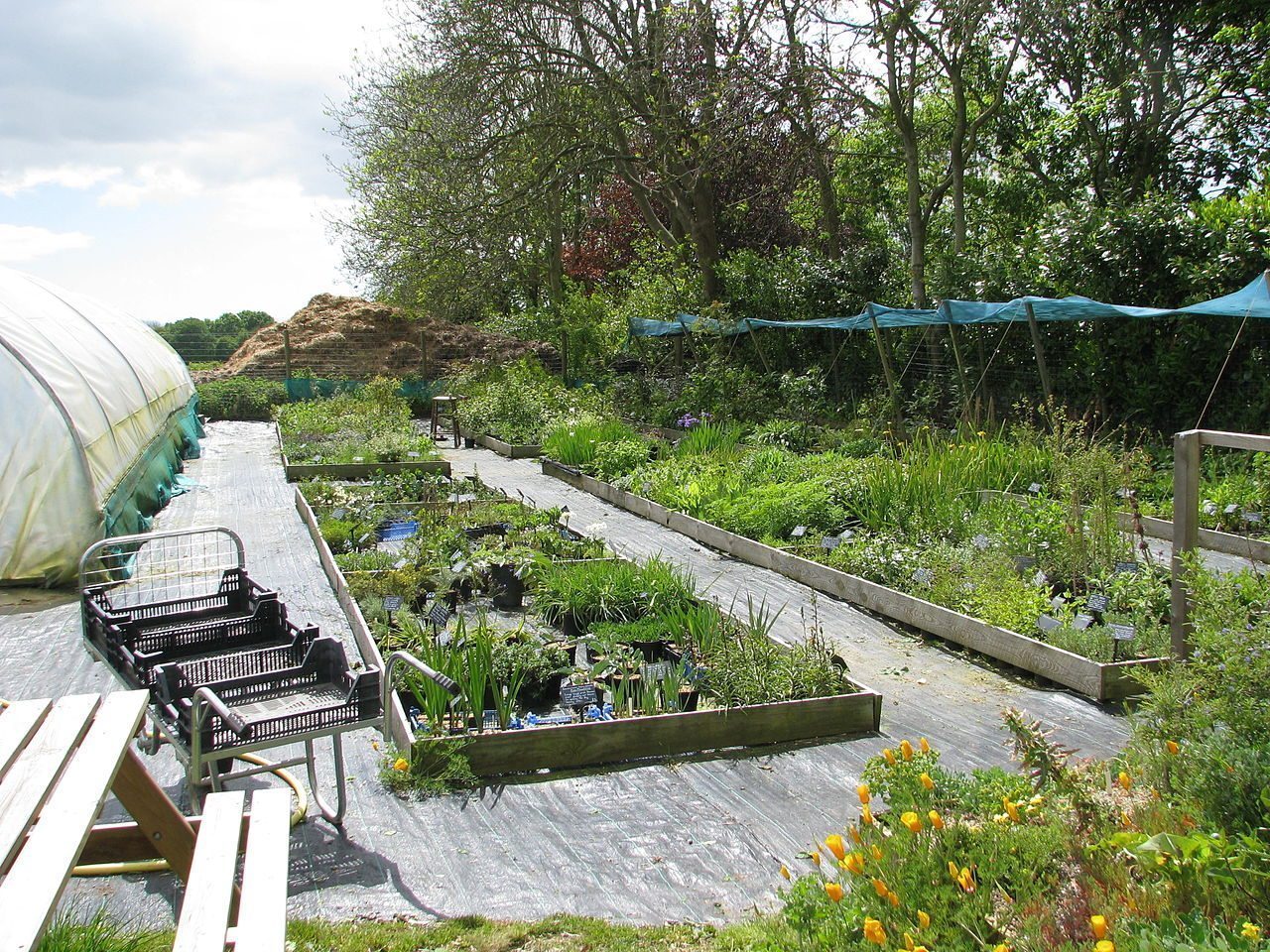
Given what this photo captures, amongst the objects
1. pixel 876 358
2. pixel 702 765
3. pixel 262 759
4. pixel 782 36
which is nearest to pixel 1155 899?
pixel 702 765

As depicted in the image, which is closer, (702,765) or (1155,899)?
(1155,899)

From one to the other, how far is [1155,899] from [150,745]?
377 cm

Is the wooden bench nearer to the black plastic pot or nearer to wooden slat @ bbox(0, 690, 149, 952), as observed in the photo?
wooden slat @ bbox(0, 690, 149, 952)

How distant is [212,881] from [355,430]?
1315cm

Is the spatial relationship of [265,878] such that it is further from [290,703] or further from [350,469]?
[350,469]

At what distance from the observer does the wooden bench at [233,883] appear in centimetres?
211

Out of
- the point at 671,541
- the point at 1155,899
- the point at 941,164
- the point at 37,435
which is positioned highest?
the point at 941,164

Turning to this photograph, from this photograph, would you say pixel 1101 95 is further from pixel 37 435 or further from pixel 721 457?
pixel 37 435

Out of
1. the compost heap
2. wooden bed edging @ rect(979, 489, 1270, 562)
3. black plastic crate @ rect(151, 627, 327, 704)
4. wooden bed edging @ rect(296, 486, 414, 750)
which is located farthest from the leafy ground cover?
black plastic crate @ rect(151, 627, 327, 704)

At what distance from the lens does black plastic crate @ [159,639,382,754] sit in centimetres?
352

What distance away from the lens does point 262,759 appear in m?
4.21

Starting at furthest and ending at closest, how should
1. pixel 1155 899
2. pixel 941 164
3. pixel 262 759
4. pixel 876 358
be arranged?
1. pixel 941 164
2. pixel 876 358
3. pixel 262 759
4. pixel 1155 899

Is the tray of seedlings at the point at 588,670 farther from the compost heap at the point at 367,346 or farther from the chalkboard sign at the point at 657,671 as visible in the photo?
the compost heap at the point at 367,346

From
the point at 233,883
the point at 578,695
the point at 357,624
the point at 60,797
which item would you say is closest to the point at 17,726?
the point at 60,797
